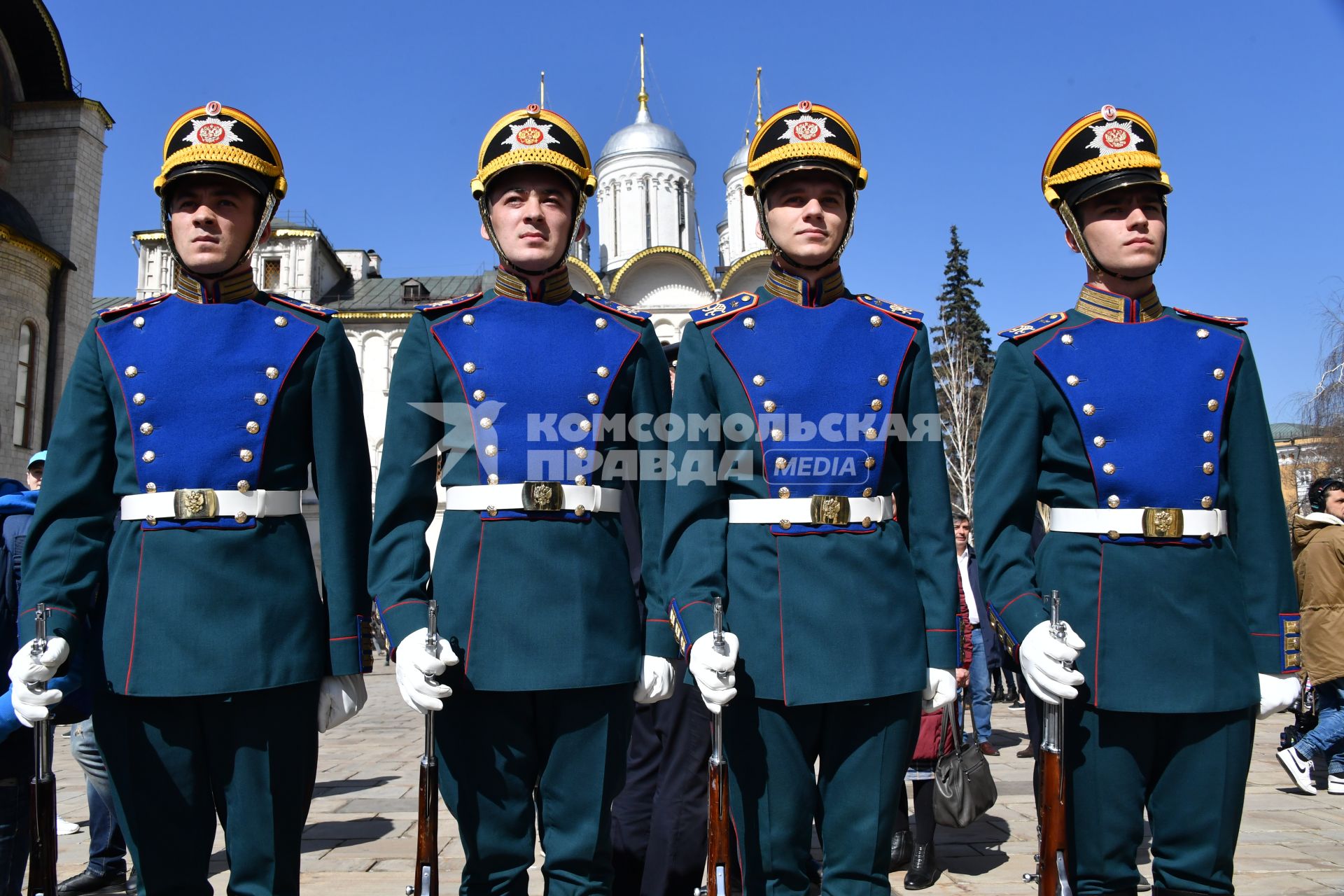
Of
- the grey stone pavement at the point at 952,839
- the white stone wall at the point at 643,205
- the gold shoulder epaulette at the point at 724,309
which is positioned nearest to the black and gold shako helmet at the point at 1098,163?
the gold shoulder epaulette at the point at 724,309

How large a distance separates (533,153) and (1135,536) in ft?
6.42

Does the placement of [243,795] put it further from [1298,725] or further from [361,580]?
[1298,725]

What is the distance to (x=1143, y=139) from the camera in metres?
3.32

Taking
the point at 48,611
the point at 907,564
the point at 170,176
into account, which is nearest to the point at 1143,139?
the point at 907,564

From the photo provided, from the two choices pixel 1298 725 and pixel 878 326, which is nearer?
pixel 878 326

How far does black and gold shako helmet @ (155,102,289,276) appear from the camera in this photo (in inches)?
122

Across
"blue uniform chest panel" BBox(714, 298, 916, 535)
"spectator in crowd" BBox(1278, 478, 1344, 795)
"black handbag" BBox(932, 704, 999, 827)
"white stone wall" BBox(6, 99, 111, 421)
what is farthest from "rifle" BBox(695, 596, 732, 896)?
"white stone wall" BBox(6, 99, 111, 421)

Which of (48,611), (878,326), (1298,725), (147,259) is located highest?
(147,259)

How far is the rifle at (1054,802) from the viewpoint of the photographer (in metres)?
2.88

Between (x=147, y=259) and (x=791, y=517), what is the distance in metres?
44.8

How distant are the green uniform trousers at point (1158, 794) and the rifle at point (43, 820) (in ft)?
8.73

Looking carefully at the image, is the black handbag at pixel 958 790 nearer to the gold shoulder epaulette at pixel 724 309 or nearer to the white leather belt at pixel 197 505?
the gold shoulder epaulette at pixel 724 309

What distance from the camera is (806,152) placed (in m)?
3.13

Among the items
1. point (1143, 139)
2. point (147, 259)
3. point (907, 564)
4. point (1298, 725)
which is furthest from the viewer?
point (147, 259)
